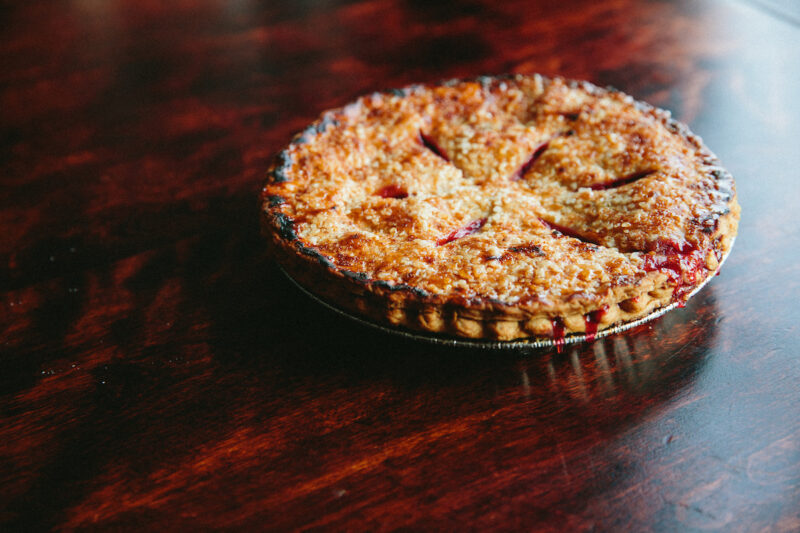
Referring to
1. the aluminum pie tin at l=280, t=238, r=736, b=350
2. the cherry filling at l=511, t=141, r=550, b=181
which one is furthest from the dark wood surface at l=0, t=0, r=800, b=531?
the cherry filling at l=511, t=141, r=550, b=181

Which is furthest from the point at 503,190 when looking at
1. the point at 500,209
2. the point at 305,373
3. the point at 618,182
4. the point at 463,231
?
the point at 305,373

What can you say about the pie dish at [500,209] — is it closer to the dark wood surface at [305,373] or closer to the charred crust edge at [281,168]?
the charred crust edge at [281,168]

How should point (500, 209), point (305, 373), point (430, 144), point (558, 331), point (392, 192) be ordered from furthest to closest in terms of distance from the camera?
point (430, 144)
point (392, 192)
point (500, 209)
point (305, 373)
point (558, 331)

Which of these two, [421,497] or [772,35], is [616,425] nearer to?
[421,497]

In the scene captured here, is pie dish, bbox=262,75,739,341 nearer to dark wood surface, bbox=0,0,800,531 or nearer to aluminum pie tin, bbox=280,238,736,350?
aluminum pie tin, bbox=280,238,736,350

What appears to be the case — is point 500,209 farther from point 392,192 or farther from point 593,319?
point 593,319
